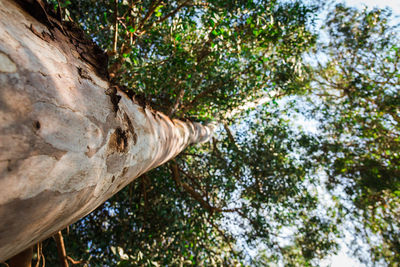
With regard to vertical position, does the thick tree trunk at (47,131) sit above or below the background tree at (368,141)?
below

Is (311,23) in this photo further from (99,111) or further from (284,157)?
(99,111)

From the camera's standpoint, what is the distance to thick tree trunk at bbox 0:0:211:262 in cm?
46

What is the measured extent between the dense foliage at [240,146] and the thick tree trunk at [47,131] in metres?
2.10

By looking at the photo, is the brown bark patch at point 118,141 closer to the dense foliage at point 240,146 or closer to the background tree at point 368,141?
the dense foliage at point 240,146

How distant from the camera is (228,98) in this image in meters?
4.65

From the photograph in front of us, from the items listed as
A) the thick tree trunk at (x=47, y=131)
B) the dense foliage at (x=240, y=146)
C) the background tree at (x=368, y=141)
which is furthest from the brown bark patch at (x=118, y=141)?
the background tree at (x=368, y=141)

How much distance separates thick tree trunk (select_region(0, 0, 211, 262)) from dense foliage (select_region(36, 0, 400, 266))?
2.10 metres

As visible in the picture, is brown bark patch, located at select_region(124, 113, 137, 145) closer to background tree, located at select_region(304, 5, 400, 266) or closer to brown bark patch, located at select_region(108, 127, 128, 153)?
brown bark patch, located at select_region(108, 127, 128, 153)

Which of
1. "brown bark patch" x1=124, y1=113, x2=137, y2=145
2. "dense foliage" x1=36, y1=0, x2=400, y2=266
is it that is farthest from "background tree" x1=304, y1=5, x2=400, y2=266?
"brown bark patch" x1=124, y1=113, x2=137, y2=145

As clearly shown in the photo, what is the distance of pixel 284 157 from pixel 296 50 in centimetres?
275

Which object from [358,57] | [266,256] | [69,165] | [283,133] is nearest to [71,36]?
[69,165]

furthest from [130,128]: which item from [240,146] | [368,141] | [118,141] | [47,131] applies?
[368,141]

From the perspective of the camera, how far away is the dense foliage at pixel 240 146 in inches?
→ 151

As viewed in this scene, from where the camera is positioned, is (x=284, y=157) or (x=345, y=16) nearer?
(x=284, y=157)
